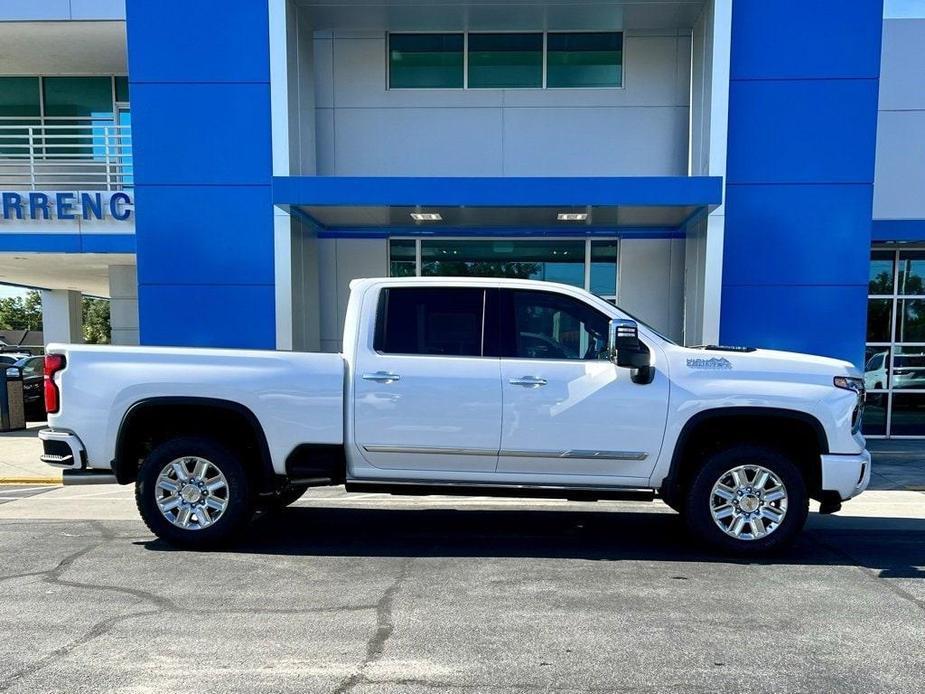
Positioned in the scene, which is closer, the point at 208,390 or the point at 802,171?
the point at 208,390

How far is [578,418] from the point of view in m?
5.01

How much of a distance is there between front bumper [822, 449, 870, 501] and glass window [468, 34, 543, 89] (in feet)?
27.5

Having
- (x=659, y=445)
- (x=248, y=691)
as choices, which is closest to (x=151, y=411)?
(x=248, y=691)

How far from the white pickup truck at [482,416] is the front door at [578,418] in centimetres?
1

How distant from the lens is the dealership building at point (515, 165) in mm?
9375

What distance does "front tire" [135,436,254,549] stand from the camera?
17.0 ft

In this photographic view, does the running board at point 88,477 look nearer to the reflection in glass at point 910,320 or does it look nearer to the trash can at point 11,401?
the trash can at point 11,401

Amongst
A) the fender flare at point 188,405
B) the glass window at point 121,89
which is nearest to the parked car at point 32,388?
the glass window at point 121,89

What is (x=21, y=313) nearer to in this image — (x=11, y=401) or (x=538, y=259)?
(x=11, y=401)

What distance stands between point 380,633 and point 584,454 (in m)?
2.09

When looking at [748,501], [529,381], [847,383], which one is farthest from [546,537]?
[847,383]

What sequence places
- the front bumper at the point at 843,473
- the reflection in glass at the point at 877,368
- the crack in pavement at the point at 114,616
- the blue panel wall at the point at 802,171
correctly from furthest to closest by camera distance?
the reflection in glass at the point at 877,368 → the blue panel wall at the point at 802,171 → the front bumper at the point at 843,473 → the crack in pavement at the point at 114,616

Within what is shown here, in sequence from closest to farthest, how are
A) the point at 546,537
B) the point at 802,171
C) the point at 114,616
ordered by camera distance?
the point at 114,616, the point at 546,537, the point at 802,171

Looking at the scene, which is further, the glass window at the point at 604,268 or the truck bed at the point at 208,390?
the glass window at the point at 604,268
